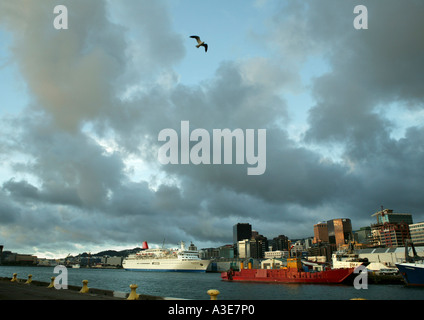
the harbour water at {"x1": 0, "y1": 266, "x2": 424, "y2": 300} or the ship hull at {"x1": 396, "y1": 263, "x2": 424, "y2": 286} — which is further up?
the ship hull at {"x1": 396, "y1": 263, "x2": 424, "y2": 286}

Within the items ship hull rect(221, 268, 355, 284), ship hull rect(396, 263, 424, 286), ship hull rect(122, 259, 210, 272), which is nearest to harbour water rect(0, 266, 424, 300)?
ship hull rect(396, 263, 424, 286)

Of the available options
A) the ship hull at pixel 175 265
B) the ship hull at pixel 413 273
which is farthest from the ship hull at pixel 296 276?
the ship hull at pixel 175 265

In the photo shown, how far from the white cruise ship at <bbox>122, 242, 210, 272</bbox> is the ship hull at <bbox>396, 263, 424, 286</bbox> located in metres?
104

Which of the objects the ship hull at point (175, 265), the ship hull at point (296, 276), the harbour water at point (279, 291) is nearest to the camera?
the harbour water at point (279, 291)

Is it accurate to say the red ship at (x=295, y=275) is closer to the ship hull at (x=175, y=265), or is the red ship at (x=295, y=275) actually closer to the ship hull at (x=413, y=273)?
the ship hull at (x=413, y=273)

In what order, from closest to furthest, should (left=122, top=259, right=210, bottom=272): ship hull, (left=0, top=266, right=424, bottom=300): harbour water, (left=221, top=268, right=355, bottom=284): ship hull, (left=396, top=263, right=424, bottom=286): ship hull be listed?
(left=0, top=266, right=424, bottom=300): harbour water
(left=396, top=263, right=424, bottom=286): ship hull
(left=221, top=268, right=355, bottom=284): ship hull
(left=122, top=259, right=210, bottom=272): ship hull

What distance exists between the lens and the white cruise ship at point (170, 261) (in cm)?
14825

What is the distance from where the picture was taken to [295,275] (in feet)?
232

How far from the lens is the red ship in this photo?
216 feet

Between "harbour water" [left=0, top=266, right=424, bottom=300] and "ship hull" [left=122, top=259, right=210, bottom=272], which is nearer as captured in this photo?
"harbour water" [left=0, top=266, right=424, bottom=300]

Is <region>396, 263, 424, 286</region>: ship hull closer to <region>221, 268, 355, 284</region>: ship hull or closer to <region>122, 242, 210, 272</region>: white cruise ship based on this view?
<region>221, 268, 355, 284</region>: ship hull
